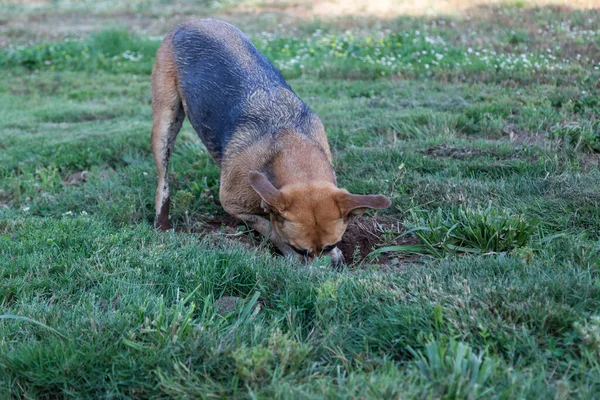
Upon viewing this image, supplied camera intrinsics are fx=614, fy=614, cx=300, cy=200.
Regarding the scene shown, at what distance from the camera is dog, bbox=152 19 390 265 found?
167 inches

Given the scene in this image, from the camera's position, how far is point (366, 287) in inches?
140

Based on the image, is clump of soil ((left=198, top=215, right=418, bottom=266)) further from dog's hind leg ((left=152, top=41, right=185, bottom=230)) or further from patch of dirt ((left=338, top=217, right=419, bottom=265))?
dog's hind leg ((left=152, top=41, right=185, bottom=230))

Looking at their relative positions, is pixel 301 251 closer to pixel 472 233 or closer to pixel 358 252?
pixel 358 252

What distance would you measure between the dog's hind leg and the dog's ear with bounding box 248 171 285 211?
1.86m

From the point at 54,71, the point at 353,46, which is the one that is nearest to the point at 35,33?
the point at 54,71

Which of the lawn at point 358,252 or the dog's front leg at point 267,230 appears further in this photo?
the dog's front leg at point 267,230

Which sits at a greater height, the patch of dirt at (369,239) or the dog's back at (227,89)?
the dog's back at (227,89)

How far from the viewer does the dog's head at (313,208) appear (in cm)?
419

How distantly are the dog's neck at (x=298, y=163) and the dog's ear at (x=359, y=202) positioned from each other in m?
0.31

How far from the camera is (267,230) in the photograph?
4918 mm

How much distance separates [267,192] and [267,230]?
782mm

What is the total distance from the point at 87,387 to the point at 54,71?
34.0 ft

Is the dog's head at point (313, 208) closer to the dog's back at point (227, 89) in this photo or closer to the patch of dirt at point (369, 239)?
the patch of dirt at point (369, 239)

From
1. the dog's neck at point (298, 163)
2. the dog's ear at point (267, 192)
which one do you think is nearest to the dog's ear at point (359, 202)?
the dog's neck at point (298, 163)
